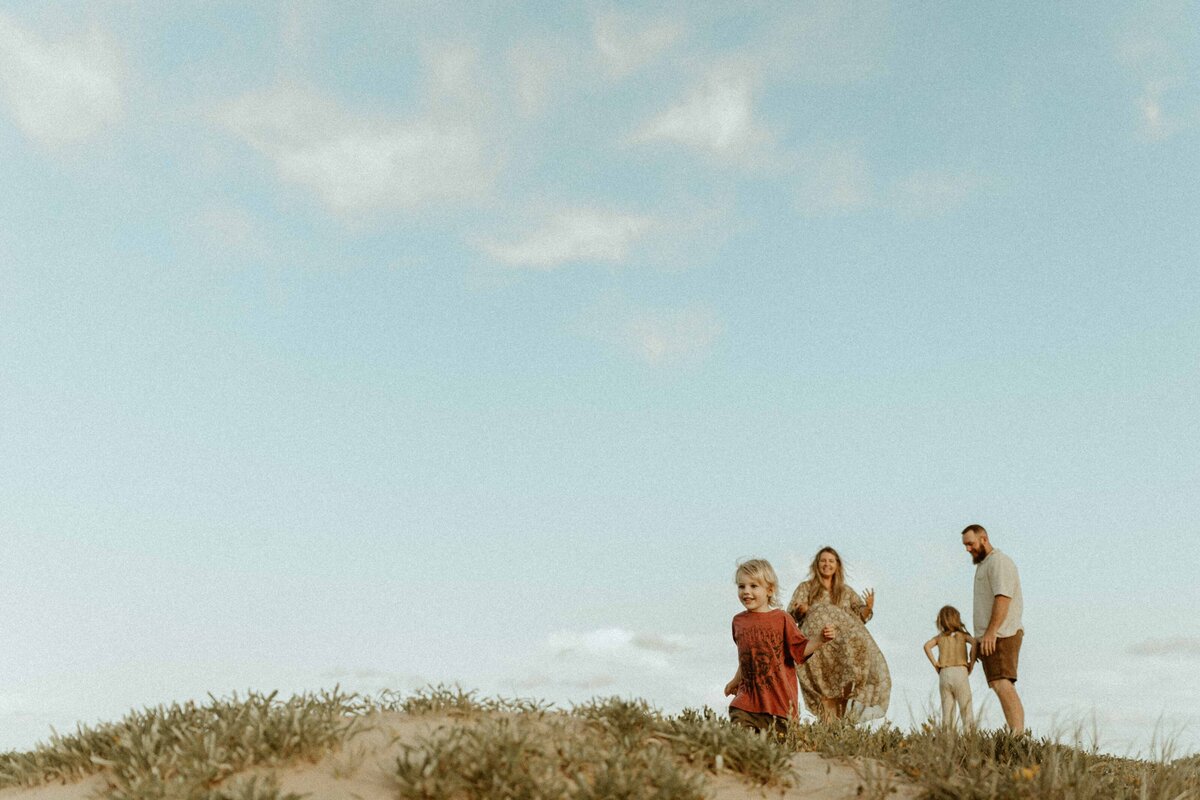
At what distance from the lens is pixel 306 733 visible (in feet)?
17.5

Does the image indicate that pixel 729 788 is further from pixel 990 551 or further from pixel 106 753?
pixel 990 551

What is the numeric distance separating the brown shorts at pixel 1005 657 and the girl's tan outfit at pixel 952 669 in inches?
19.8

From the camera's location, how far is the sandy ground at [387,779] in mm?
5074

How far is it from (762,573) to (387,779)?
4515 millimetres

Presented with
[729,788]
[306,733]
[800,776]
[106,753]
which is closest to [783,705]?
[800,776]

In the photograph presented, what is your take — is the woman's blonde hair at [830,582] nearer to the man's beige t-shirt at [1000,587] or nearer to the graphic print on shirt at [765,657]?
the man's beige t-shirt at [1000,587]

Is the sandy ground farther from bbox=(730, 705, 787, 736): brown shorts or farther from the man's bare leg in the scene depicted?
the man's bare leg

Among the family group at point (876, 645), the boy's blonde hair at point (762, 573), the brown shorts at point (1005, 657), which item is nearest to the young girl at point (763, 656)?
the boy's blonde hair at point (762, 573)

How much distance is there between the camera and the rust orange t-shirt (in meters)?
8.50

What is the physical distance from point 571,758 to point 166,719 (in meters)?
2.57

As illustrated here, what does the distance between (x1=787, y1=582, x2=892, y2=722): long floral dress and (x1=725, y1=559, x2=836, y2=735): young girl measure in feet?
9.06

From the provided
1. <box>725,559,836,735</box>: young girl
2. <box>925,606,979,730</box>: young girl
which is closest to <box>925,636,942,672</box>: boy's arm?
<box>925,606,979,730</box>: young girl

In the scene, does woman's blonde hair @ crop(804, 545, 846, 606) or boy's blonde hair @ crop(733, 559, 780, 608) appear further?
woman's blonde hair @ crop(804, 545, 846, 606)

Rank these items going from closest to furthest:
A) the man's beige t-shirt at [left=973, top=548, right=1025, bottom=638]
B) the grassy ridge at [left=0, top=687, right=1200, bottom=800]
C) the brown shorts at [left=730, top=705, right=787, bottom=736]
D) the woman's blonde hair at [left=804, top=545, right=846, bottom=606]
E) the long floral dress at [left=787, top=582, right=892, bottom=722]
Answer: the grassy ridge at [left=0, top=687, right=1200, bottom=800], the brown shorts at [left=730, top=705, right=787, bottom=736], the man's beige t-shirt at [left=973, top=548, right=1025, bottom=638], the long floral dress at [left=787, top=582, right=892, bottom=722], the woman's blonde hair at [left=804, top=545, right=846, bottom=606]
